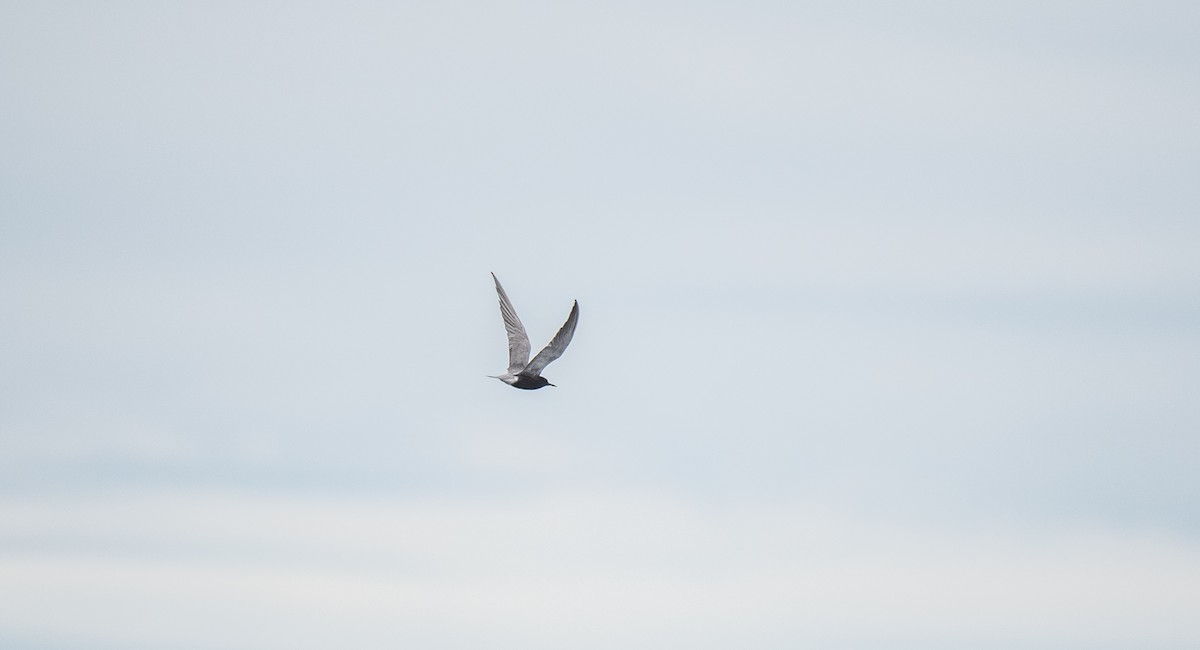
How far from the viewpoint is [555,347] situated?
76.9 meters

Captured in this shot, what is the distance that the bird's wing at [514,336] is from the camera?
7769 centimetres

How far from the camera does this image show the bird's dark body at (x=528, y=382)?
76938mm

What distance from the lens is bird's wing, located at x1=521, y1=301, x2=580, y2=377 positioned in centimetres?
7669

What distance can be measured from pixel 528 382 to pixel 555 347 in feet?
5.95

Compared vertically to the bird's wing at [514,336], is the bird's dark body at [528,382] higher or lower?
lower

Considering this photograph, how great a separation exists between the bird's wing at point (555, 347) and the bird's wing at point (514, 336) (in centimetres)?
72

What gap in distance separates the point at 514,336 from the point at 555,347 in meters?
2.47

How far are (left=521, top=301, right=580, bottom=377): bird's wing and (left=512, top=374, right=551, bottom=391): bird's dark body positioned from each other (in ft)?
0.88

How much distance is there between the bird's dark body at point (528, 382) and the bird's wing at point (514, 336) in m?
0.45

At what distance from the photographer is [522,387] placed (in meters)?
77.1

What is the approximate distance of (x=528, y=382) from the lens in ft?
253

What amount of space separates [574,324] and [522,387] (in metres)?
3.34

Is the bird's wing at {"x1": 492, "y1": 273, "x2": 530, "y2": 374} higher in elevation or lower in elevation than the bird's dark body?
higher

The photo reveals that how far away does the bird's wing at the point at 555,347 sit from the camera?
76688mm
